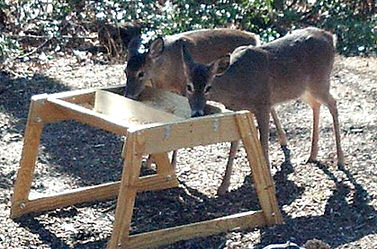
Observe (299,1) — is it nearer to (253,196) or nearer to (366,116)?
(366,116)

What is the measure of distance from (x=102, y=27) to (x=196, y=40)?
299cm

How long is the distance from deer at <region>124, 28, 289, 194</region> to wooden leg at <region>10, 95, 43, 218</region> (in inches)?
30.5

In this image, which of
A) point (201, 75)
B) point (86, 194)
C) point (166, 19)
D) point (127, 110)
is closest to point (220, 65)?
point (201, 75)

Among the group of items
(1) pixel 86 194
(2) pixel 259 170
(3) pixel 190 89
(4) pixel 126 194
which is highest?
(3) pixel 190 89

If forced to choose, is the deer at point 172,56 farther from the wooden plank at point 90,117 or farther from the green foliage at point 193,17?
the green foliage at point 193,17

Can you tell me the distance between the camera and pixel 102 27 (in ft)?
35.6

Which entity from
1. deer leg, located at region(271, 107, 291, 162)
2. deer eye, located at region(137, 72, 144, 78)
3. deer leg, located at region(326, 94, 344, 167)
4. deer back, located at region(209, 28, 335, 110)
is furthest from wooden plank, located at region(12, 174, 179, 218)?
deer leg, located at region(326, 94, 344, 167)

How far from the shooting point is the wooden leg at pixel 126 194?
213 inches

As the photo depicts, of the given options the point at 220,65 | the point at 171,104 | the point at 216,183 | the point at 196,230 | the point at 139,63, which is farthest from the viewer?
the point at 139,63

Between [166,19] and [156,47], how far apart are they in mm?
3308

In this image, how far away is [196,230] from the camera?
5836mm

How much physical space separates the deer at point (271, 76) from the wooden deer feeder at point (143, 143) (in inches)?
16.2

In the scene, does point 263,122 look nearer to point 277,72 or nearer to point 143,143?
point 277,72

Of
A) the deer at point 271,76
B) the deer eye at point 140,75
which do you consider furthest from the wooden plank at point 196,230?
the deer eye at point 140,75
